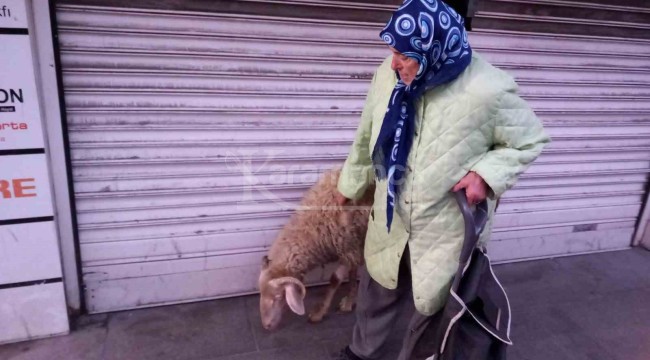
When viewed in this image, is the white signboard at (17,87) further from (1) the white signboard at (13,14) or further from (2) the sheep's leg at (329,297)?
(2) the sheep's leg at (329,297)

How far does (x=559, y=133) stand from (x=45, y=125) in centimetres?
407

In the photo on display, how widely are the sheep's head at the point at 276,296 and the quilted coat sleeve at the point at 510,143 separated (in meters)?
1.48

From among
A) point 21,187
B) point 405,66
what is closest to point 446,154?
point 405,66

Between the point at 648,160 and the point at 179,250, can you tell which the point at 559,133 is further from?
the point at 179,250

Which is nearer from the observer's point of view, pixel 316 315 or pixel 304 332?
pixel 304 332

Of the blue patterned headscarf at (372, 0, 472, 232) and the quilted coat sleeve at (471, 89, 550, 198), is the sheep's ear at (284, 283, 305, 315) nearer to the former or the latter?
the blue patterned headscarf at (372, 0, 472, 232)

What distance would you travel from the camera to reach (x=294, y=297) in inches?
115

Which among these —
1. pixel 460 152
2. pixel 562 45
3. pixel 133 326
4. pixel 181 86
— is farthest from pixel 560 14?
pixel 133 326

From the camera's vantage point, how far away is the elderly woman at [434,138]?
74.3 inches

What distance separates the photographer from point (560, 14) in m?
3.65

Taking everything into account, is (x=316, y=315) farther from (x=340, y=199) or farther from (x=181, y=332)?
(x=340, y=199)

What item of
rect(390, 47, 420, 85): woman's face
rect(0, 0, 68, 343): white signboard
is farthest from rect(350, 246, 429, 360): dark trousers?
rect(0, 0, 68, 343): white signboard

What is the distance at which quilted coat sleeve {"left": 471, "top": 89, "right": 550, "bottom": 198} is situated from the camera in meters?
1.96

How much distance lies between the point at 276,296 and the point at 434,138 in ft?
5.38
